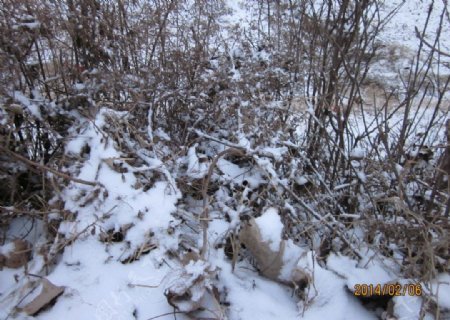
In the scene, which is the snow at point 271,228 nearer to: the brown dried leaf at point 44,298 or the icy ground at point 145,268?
the icy ground at point 145,268

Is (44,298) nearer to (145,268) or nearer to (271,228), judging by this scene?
(145,268)

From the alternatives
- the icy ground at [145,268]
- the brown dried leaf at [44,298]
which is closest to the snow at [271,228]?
the icy ground at [145,268]

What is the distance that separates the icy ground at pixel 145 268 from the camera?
4.99 feet

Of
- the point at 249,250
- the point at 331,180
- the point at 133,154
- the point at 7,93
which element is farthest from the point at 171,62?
the point at 249,250

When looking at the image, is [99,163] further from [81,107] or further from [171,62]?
[171,62]

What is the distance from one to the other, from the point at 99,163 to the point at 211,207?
63 centimetres

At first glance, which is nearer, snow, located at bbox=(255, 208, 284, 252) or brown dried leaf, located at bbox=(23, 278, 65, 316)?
brown dried leaf, located at bbox=(23, 278, 65, 316)

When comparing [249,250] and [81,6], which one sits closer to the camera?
[249,250]

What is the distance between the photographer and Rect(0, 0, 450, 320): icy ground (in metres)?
1.52

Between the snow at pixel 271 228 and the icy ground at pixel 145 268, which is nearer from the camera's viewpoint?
the icy ground at pixel 145 268

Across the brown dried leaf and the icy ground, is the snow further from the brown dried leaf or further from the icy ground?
the brown dried leaf

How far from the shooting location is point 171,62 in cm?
275

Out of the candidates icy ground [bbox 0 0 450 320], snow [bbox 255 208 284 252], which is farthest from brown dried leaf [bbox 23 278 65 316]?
snow [bbox 255 208 284 252]

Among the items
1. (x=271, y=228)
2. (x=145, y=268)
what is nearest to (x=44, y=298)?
(x=145, y=268)
